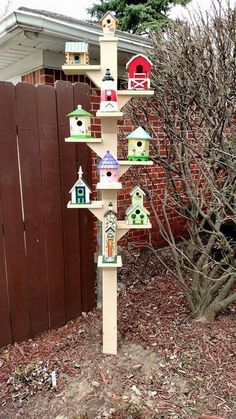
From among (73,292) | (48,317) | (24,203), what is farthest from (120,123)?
(48,317)

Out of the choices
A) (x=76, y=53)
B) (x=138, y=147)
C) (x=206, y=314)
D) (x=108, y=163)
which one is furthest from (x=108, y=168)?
(x=206, y=314)

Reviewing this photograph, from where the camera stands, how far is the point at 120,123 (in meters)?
3.75

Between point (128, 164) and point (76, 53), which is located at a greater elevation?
point (76, 53)

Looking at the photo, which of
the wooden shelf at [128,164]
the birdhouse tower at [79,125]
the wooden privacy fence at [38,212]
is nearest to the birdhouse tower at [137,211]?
the wooden shelf at [128,164]

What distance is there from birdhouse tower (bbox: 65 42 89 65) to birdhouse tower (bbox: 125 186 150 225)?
906 millimetres

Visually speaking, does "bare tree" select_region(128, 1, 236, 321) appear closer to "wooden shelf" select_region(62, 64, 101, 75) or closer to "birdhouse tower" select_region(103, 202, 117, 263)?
"birdhouse tower" select_region(103, 202, 117, 263)

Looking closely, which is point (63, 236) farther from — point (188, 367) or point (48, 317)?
point (188, 367)

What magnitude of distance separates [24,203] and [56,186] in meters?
0.29

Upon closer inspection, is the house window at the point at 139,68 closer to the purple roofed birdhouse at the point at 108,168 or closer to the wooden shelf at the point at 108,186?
the purple roofed birdhouse at the point at 108,168

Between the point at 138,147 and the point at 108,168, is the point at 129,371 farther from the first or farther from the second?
the point at 138,147

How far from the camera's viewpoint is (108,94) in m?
2.03

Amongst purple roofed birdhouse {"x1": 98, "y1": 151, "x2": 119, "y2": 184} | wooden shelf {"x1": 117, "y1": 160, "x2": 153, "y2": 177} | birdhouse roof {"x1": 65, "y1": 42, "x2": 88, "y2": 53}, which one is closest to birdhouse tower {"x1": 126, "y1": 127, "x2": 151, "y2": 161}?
wooden shelf {"x1": 117, "y1": 160, "x2": 153, "y2": 177}

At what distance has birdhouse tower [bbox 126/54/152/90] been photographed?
6.85 feet

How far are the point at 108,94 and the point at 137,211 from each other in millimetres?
789
